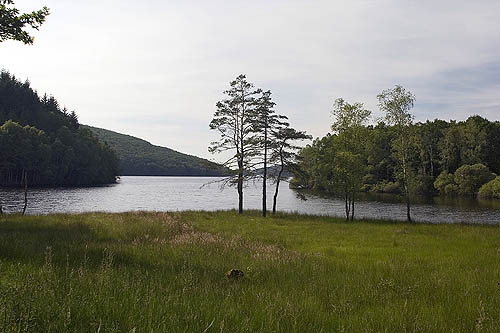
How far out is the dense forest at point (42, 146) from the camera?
93188 millimetres

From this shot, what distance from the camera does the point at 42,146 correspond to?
96.7 m

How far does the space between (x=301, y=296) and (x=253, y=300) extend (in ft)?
3.31

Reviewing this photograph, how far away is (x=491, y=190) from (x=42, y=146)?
361 feet

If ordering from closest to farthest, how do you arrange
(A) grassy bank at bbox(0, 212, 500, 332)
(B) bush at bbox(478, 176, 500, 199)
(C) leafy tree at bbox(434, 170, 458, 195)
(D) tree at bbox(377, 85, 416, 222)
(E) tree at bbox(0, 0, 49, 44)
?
(A) grassy bank at bbox(0, 212, 500, 332)
(E) tree at bbox(0, 0, 49, 44)
(D) tree at bbox(377, 85, 416, 222)
(B) bush at bbox(478, 176, 500, 199)
(C) leafy tree at bbox(434, 170, 458, 195)

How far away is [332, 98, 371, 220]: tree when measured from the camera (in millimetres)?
34062

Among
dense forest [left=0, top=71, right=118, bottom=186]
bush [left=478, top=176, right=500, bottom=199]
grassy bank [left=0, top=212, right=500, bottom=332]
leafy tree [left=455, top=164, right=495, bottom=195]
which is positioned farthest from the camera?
dense forest [left=0, top=71, right=118, bottom=186]

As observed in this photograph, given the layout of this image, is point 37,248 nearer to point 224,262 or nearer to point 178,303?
point 224,262

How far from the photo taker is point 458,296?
692 centimetres

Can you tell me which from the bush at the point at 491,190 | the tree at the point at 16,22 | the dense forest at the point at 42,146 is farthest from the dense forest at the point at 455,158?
the dense forest at the point at 42,146

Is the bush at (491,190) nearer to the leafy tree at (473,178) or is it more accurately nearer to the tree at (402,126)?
the leafy tree at (473,178)

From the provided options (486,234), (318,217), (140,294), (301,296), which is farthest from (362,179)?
(140,294)

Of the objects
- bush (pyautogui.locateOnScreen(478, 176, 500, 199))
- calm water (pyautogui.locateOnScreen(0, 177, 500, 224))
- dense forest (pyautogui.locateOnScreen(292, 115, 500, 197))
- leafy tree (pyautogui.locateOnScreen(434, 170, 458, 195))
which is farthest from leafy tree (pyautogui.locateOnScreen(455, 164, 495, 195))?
calm water (pyautogui.locateOnScreen(0, 177, 500, 224))

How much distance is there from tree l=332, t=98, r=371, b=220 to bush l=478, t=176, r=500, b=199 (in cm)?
4799

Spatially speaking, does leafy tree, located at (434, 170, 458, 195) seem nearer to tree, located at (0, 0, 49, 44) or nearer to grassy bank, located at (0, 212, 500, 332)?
grassy bank, located at (0, 212, 500, 332)
